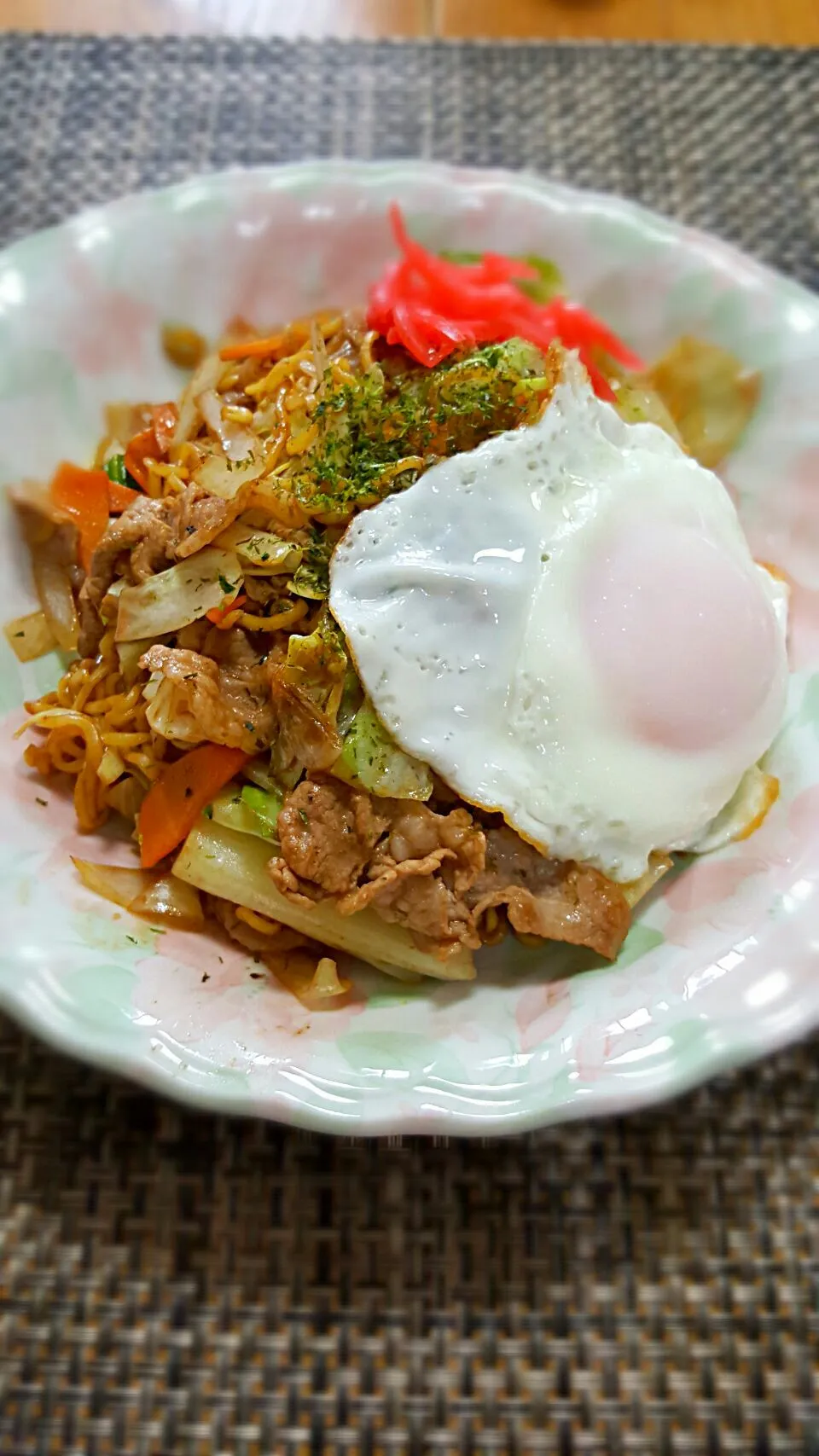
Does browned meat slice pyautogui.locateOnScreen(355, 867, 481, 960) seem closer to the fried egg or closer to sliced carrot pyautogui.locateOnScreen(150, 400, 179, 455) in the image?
the fried egg

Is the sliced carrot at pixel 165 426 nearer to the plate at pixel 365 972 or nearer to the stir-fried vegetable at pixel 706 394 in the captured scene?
the plate at pixel 365 972

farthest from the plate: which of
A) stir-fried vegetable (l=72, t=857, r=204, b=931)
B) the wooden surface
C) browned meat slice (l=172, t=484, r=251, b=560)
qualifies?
the wooden surface

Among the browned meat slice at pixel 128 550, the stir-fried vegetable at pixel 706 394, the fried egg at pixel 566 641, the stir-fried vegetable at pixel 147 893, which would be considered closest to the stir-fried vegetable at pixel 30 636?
the browned meat slice at pixel 128 550

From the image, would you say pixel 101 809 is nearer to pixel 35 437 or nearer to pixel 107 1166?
pixel 107 1166

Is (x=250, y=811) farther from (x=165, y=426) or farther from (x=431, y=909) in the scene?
(x=165, y=426)

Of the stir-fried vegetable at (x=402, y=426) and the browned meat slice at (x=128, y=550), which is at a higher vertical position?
the stir-fried vegetable at (x=402, y=426)

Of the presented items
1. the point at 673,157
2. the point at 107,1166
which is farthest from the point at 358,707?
the point at 673,157
